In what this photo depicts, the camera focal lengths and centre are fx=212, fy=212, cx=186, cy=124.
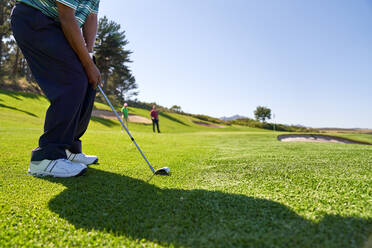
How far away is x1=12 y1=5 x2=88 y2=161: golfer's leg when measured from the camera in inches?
73.6

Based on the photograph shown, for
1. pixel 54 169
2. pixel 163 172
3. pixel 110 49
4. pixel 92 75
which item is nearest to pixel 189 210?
pixel 163 172

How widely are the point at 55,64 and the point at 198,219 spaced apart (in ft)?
5.99

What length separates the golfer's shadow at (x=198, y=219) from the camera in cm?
88

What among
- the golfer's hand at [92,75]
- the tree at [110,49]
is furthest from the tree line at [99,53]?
the golfer's hand at [92,75]

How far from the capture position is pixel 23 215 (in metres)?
1.12

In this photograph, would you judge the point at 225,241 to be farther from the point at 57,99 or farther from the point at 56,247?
the point at 57,99

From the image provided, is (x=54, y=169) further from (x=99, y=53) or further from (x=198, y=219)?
(x=99, y=53)

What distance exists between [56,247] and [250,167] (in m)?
1.84

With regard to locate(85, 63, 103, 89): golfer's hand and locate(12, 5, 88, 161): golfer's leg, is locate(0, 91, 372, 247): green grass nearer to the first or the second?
locate(12, 5, 88, 161): golfer's leg

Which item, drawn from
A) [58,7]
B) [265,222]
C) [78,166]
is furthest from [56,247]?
[58,7]

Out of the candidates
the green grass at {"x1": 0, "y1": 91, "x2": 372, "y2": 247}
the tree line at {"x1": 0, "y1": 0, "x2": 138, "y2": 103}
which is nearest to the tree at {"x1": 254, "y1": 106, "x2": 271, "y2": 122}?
the tree line at {"x1": 0, "y1": 0, "x2": 138, "y2": 103}

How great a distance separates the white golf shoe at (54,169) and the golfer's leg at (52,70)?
59 mm

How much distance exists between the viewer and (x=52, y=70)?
76.5 inches

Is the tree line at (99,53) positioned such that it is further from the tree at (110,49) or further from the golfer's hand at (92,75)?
the golfer's hand at (92,75)
